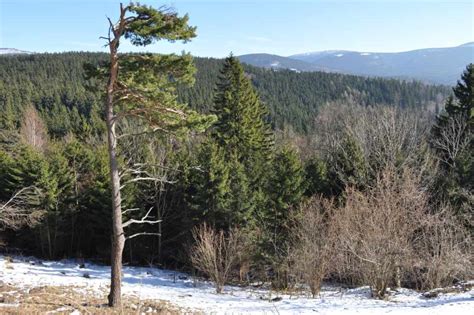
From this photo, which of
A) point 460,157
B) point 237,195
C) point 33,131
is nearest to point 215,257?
point 237,195

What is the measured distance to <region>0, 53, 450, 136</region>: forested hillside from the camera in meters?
76.2

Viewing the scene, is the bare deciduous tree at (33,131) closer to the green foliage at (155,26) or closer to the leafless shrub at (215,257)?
the leafless shrub at (215,257)

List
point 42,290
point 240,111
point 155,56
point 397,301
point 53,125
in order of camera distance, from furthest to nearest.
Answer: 1. point 53,125
2. point 240,111
3. point 397,301
4. point 42,290
5. point 155,56

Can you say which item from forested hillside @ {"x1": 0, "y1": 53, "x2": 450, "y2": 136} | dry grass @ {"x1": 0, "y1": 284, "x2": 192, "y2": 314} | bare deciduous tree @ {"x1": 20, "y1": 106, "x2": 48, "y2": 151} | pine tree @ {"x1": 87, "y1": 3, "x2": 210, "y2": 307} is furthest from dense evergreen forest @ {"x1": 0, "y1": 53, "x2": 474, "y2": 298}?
forested hillside @ {"x1": 0, "y1": 53, "x2": 450, "y2": 136}

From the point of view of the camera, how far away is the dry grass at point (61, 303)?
11461 millimetres

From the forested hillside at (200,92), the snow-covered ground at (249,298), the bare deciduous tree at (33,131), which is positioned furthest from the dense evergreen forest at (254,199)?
the forested hillside at (200,92)

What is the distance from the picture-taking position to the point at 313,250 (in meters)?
19.6

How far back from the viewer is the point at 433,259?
18.9m

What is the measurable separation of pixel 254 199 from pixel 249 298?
857 cm

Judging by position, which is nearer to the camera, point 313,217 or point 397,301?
point 397,301

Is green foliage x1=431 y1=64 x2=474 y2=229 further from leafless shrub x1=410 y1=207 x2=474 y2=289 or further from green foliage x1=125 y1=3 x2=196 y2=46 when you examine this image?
green foliage x1=125 y1=3 x2=196 y2=46

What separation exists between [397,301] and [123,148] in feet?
84.3

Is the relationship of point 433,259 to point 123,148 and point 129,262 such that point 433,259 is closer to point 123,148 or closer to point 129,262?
point 129,262

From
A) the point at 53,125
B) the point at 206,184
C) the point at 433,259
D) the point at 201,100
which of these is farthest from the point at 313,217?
the point at 201,100
